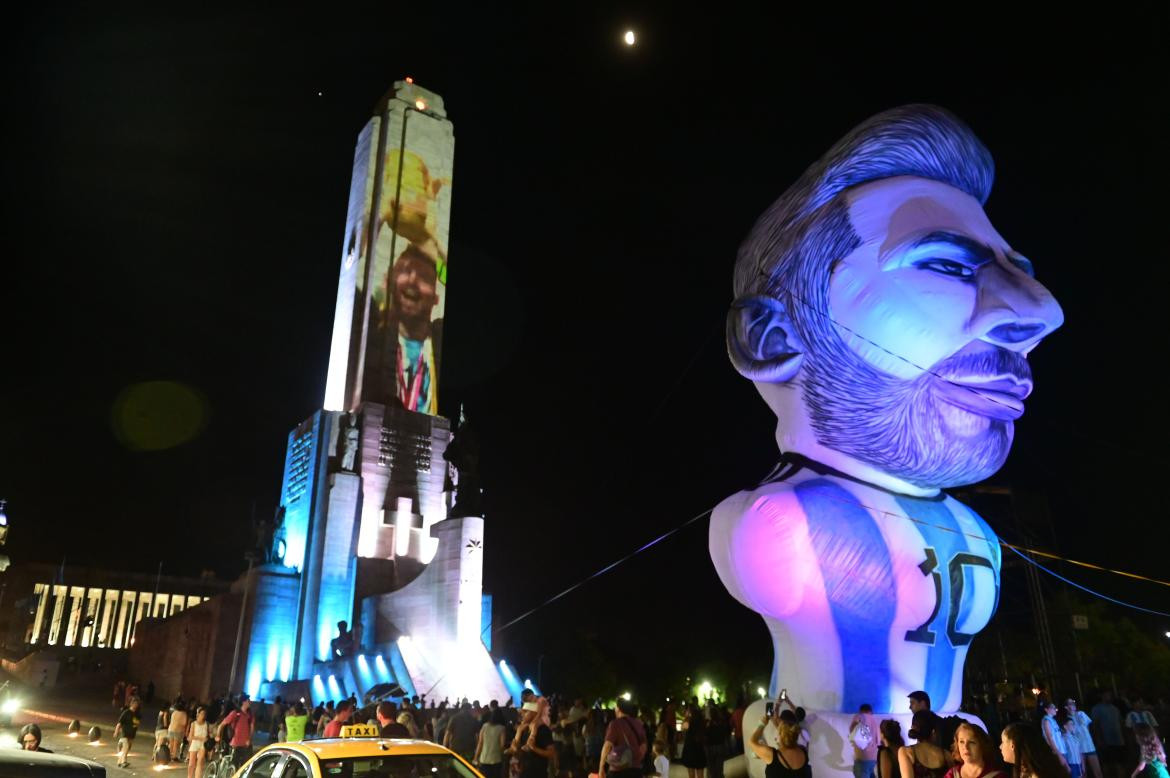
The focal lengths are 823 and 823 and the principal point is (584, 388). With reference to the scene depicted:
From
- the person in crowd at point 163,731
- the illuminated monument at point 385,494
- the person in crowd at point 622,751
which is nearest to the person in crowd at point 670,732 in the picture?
the person in crowd at point 622,751

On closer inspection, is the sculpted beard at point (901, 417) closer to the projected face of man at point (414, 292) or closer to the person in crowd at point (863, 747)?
the person in crowd at point (863, 747)

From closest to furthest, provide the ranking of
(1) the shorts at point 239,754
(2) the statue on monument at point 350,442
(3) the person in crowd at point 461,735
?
(3) the person in crowd at point 461,735 → (1) the shorts at point 239,754 → (2) the statue on monument at point 350,442

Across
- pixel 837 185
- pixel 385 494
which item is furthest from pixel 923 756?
pixel 385 494

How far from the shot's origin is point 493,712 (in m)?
8.68

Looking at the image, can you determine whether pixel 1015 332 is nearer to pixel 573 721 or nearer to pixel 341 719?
pixel 573 721

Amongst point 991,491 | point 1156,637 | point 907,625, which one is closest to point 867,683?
point 907,625

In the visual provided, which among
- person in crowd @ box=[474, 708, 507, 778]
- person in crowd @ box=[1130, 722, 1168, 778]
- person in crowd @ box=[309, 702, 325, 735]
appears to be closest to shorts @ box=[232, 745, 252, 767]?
person in crowd @ box=[309, 702, 325, 735]

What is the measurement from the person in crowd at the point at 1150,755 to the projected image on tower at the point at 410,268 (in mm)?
30808

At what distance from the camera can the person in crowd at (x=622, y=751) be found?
279 inches

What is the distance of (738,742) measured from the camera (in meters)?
12.0

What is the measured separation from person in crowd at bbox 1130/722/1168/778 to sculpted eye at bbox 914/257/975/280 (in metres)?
4.56

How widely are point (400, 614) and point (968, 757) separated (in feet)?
91.9

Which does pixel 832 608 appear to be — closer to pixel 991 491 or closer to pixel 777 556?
pixel 777 556

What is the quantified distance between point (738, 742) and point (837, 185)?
798cm
